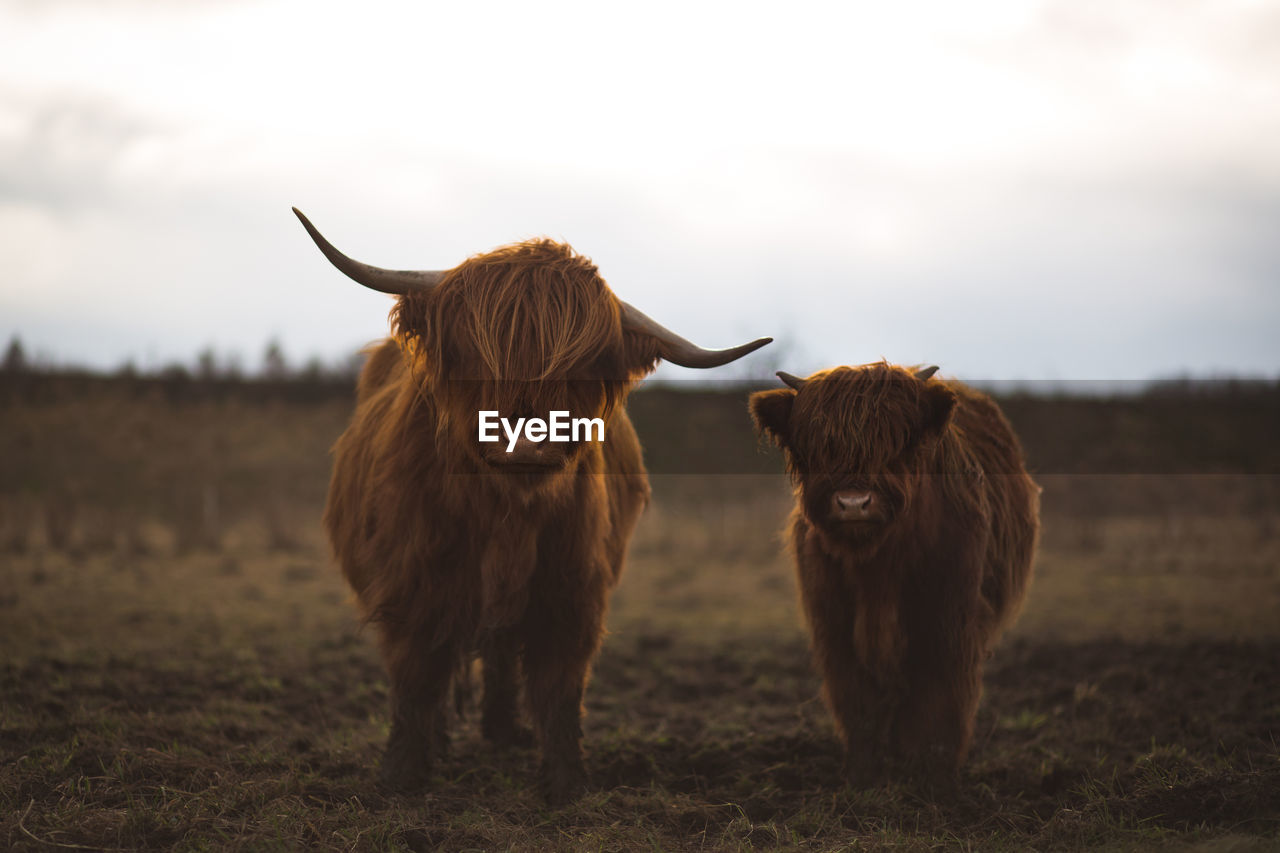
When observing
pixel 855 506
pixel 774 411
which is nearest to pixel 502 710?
pixel 774 411

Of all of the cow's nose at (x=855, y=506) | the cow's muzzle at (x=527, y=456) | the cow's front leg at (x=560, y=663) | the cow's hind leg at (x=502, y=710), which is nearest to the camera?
the cow's muzzle at (x=527, y=456)

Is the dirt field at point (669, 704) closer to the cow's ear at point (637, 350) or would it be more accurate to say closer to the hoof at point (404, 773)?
the hoof at point (404, 773)

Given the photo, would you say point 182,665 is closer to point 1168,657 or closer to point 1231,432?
point 1168,657

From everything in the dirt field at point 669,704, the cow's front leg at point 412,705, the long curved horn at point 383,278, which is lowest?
the dirt field at point 669,704

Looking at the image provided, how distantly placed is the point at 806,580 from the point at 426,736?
→ 1.54m

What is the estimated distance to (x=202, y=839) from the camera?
2695mm

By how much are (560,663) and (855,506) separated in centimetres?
120

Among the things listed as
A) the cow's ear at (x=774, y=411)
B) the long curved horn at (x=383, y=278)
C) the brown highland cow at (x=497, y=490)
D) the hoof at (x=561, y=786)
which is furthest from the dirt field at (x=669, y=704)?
the long curved horn at (x=383, y=278)

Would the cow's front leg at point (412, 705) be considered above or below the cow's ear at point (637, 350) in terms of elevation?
below

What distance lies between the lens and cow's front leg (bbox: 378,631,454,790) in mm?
3422

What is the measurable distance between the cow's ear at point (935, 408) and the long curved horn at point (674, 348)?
0.72 m

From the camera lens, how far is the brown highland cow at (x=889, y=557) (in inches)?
128

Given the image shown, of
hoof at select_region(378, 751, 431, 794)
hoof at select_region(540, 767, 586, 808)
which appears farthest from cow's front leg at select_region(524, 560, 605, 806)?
hoof at select_region(378, 751, 431, 794)

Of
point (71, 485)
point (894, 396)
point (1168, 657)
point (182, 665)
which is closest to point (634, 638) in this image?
point (182, 665)
